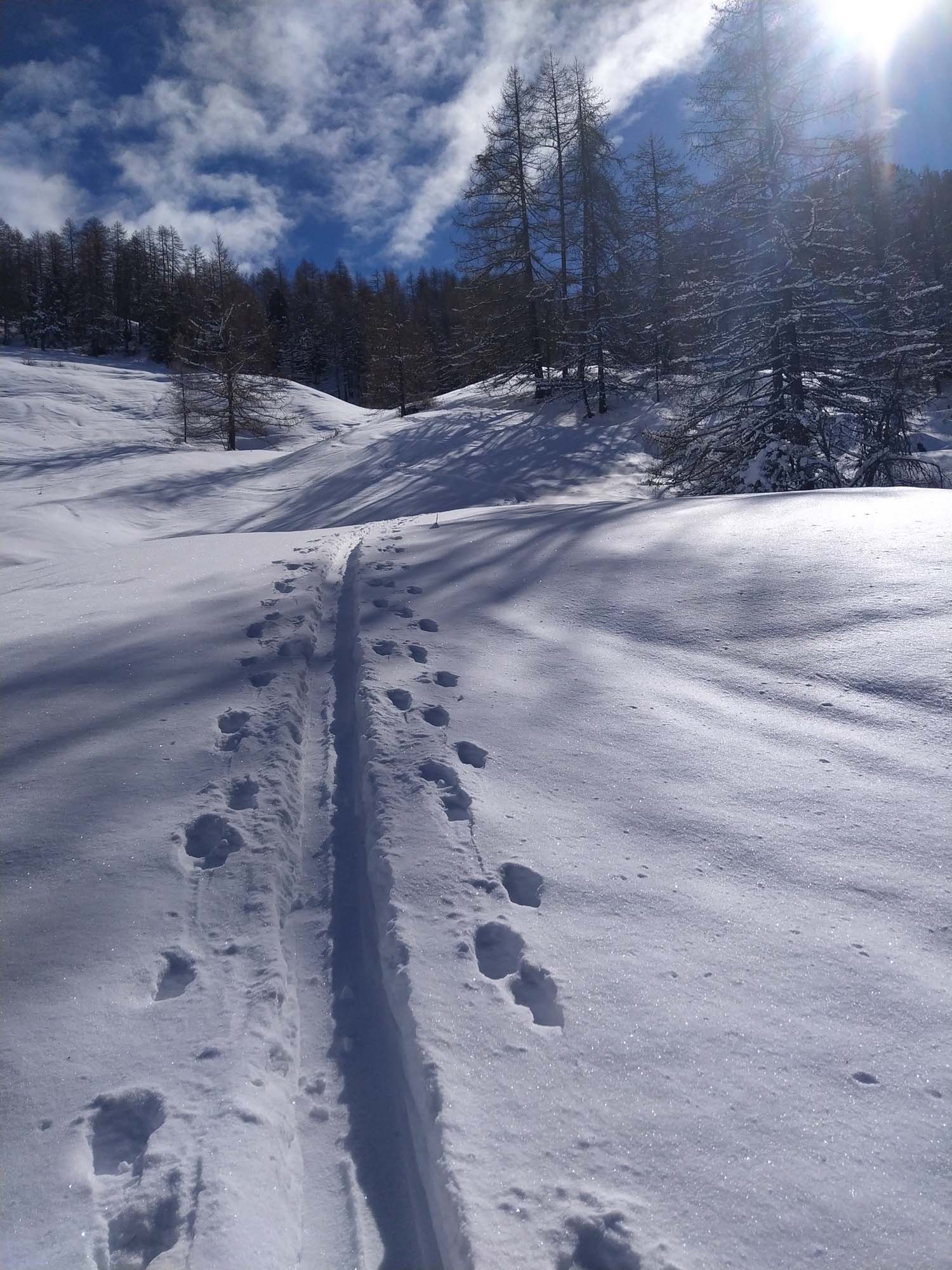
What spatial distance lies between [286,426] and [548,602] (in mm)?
27702

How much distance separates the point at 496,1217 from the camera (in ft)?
5.26

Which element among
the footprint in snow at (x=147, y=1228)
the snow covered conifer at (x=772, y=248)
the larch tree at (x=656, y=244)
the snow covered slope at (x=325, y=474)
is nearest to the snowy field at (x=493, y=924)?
the footprint in snow at (x=147, y=1228)

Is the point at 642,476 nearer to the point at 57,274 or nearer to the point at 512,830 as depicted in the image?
the point at 512,830

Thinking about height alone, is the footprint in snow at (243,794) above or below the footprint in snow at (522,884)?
above

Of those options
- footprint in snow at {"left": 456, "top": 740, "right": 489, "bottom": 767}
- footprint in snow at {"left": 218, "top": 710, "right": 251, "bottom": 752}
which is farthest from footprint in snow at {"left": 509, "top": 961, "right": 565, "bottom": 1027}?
footprint in snow at {"left": 218, "top": 710, "right": 251, "bottom": 752}

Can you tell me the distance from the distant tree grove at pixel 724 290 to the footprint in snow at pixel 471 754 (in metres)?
8.36

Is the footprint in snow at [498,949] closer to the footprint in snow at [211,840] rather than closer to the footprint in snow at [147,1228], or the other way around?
the footprint in snow at [147,1228]

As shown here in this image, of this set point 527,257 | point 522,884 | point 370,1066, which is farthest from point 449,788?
point 527,257

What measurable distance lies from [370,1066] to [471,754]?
156cm

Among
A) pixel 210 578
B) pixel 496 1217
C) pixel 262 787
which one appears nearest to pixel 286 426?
pixel 210 578

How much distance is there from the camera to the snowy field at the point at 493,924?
164cm

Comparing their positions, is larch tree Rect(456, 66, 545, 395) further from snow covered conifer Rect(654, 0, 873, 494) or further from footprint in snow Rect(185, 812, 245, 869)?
footprint in snow Rect(185, 812, 245, 869)

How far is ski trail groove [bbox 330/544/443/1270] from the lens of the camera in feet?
5.66

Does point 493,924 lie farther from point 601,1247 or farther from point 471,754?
point 471,754
